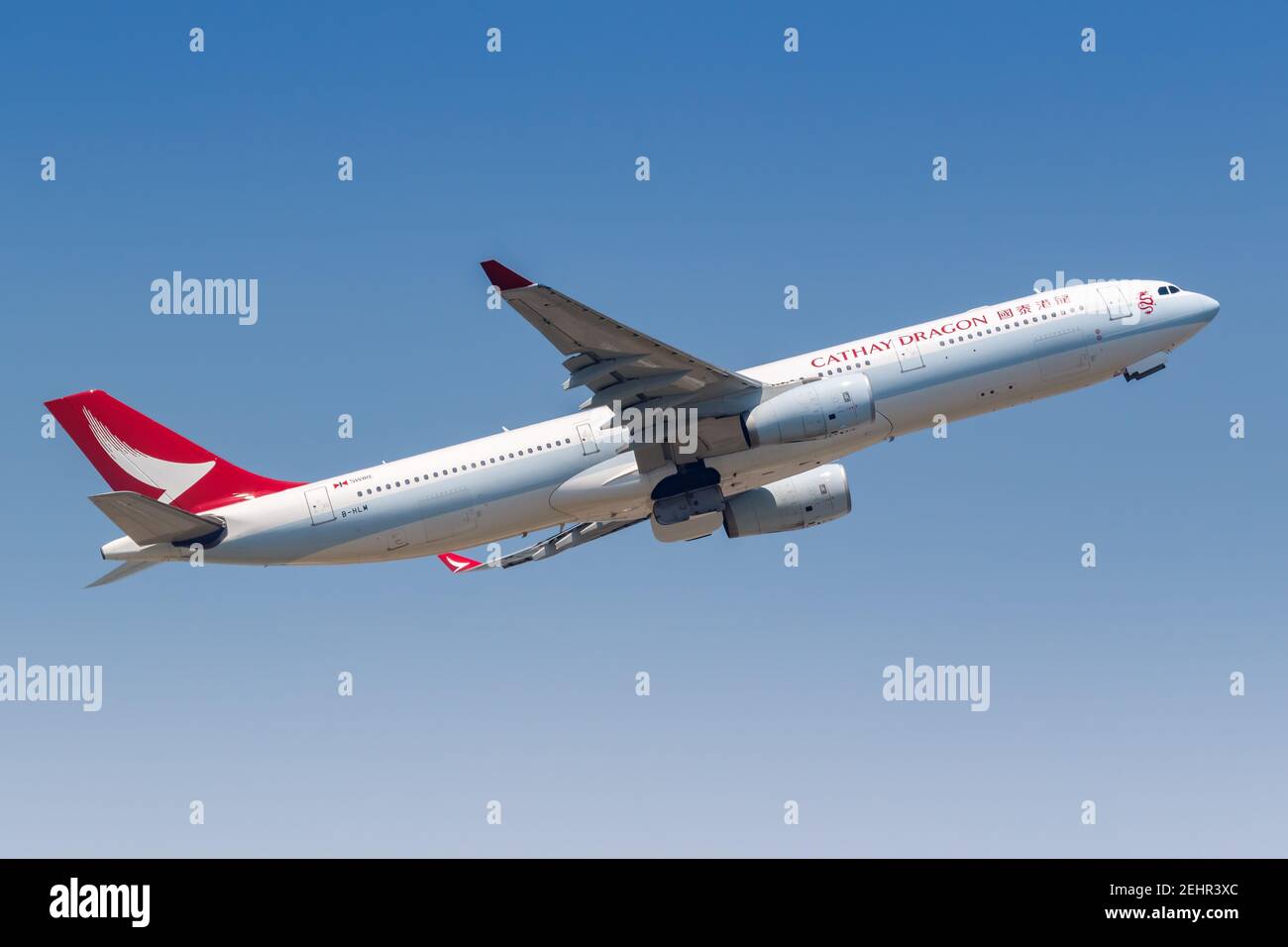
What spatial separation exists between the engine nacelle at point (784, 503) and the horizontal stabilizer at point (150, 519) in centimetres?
1765

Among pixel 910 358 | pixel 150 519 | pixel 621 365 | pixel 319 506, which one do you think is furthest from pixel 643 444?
pixel 150 519

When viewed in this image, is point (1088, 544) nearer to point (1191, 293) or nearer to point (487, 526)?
point (1191, 293)

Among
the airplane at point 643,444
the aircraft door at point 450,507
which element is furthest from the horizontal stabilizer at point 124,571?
the aircraft door at point 450,507

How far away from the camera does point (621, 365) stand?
45.6 m

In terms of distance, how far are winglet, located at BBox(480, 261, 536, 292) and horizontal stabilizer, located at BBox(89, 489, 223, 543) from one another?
42.9ft

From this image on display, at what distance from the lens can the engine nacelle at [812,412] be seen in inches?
1816

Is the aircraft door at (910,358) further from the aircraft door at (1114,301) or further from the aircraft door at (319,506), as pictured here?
the aircraft door at (319,506)

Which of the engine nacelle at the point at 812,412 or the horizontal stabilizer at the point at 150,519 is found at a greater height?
the engine nacelle at the point at 812,412

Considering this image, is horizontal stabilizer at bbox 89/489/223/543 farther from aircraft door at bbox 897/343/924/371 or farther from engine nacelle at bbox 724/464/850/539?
aircraft door at bbox 897/343/924/371

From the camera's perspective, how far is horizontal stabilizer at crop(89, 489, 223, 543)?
44422 mm

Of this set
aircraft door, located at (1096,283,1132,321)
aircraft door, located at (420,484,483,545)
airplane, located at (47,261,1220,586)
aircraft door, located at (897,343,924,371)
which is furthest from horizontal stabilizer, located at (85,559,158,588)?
aircraft door, located at (1096,283,1132,321)

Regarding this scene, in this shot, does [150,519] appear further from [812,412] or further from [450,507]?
[812,412]

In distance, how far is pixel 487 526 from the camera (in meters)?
48.0

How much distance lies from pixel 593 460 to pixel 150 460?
15.0 m
